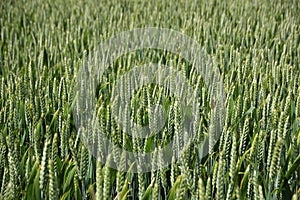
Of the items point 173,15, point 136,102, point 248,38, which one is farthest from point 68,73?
point 173,15

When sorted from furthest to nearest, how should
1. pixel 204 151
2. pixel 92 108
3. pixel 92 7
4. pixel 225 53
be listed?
pixel 92 7
pixel 225 53
pixel 92 108
pixel 204 151

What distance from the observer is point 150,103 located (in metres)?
1.12

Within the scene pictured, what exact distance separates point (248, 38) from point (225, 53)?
453 mm

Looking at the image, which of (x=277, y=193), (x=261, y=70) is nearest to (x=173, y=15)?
(x=261, y=70)

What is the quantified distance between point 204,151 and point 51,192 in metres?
0.54

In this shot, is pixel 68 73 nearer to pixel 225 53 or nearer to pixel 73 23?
pixel 225 53

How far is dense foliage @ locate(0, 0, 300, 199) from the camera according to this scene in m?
0.84

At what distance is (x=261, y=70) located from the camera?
170 centimetres

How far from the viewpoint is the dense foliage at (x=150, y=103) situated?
2.75ft

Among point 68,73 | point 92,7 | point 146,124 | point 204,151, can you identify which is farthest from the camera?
point 92,7

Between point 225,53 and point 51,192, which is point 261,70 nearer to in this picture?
point 225,53

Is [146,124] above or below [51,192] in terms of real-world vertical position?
below

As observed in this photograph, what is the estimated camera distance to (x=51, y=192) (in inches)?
26.0

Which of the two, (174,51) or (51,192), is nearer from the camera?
(51,192)
